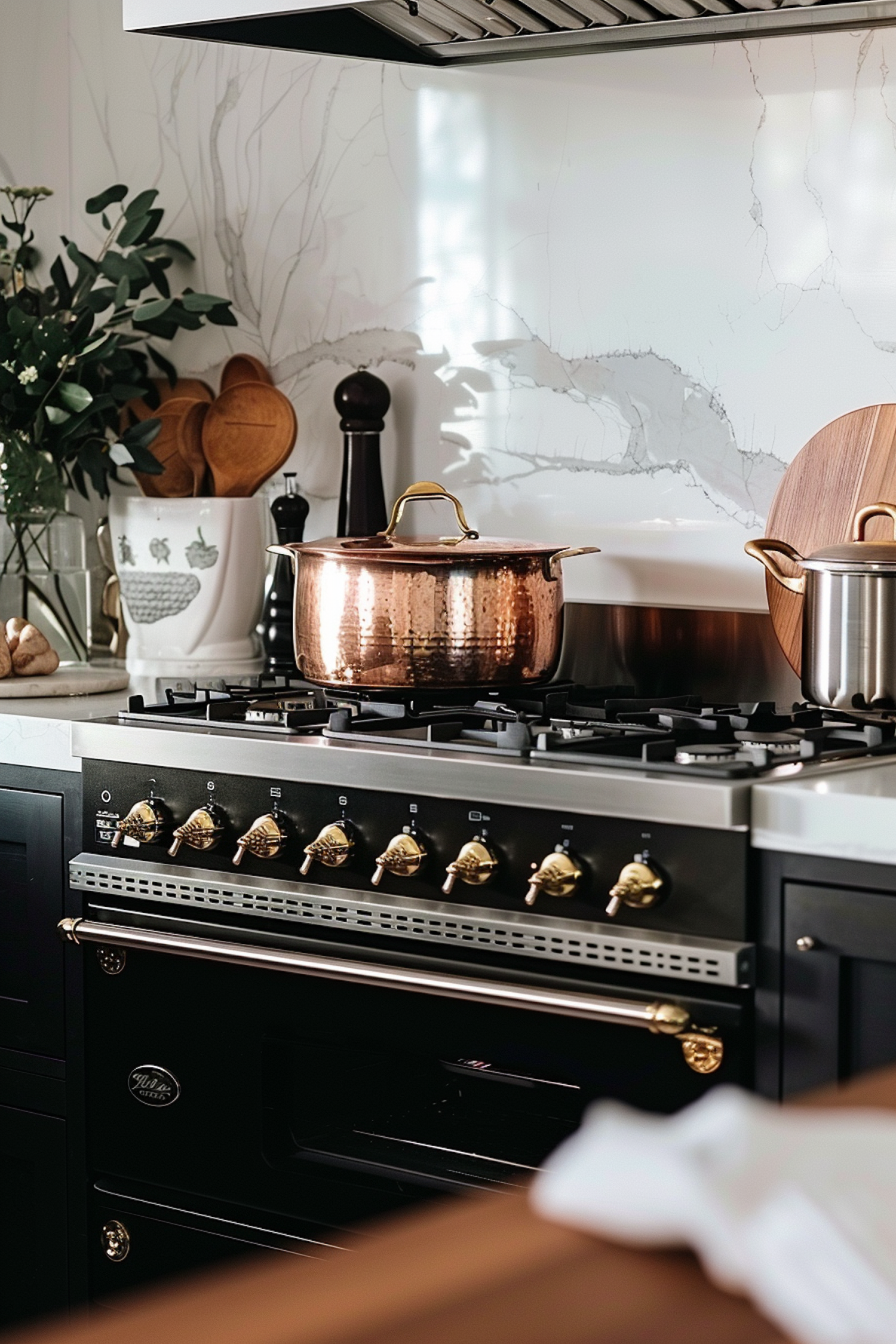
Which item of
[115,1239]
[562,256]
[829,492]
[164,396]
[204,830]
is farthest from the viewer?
[164,396]

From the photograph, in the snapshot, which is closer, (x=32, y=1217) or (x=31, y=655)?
(x=32, y=1217)

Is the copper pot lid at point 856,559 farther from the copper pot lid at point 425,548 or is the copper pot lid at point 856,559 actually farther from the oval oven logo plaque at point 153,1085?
the oval oven logo plaque at point 153,1085

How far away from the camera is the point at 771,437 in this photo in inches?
82.1

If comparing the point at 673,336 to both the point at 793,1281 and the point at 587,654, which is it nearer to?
the point at 587,654

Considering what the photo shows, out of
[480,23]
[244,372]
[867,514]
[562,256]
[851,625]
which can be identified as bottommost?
[851,625]

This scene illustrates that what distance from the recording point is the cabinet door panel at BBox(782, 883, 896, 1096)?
4.56 feet

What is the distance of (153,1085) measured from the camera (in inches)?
72.7

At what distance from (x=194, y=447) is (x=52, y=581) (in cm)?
29

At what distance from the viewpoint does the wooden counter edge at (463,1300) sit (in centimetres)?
40

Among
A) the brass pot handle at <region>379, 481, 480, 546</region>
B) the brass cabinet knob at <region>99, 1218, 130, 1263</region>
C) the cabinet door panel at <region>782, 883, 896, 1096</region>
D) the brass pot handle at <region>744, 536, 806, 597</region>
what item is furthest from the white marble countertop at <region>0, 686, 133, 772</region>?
the cabinet door panel at <region>782, 883, 896, 1096</region>

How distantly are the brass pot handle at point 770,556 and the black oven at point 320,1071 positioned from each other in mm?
556

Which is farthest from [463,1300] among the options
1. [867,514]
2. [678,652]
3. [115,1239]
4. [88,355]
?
[88,355]

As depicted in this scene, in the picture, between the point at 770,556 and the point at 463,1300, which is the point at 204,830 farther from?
the point at 463,1300

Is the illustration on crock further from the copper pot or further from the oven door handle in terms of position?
the oven door handle
